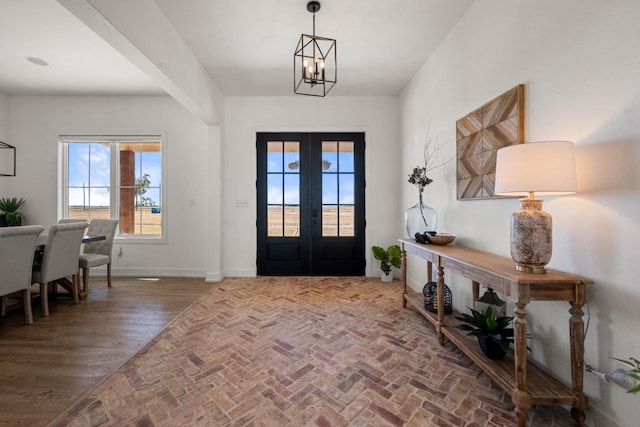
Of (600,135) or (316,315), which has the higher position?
(600,135)

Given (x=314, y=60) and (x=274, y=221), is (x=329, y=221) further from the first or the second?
(x=314, y=60)

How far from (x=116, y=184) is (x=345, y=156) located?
13.1ft

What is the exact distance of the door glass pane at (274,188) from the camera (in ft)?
14.8

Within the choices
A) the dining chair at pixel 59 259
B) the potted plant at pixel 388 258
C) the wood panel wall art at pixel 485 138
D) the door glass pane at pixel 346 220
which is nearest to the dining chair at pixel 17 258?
the dining chair at pixel 59 259

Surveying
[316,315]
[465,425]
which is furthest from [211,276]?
[465,425]

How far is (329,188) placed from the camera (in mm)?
4500

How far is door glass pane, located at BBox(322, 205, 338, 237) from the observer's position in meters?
4.51

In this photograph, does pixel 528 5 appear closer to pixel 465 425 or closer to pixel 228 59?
pixel 465 425

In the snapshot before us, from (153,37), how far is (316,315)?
311cm

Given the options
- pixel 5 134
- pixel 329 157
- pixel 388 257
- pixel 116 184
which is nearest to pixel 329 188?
pixel 329 157

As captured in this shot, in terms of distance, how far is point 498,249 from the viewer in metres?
2.10

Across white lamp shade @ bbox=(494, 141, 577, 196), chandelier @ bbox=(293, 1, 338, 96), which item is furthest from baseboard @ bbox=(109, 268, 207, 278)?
white lamp shade @ bbox=(494, 141, 577, 196)

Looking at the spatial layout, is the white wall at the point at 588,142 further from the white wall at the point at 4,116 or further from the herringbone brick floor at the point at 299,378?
the white wall at the point at 4,116

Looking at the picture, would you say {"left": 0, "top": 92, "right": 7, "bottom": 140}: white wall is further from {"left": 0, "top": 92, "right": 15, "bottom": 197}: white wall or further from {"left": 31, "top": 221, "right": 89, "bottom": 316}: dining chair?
{"left": 31, "top": 221, "right": 89, "bottom": 316}: dining chair
